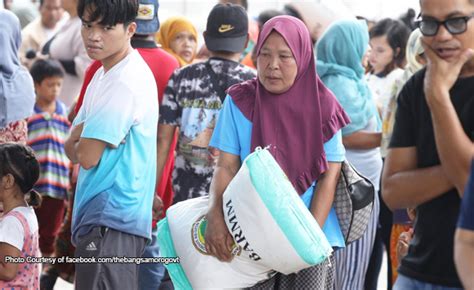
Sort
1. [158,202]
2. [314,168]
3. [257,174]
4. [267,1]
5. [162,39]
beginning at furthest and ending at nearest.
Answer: [267,1], [162,39], [158,202], [314,168], [257,174]

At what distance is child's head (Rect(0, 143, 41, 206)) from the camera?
5.50 meters

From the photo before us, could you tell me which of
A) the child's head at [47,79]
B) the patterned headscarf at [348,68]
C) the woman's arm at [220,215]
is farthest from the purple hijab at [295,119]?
the child's head at [47,79]

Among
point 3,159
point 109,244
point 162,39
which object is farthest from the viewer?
point 162,39

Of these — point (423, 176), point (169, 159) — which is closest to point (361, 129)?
point (169, 159)

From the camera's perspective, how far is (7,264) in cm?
521

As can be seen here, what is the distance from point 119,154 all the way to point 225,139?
1.91 ft

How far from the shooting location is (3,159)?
18.2 ft

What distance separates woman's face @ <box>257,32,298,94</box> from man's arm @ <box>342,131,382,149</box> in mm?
1897

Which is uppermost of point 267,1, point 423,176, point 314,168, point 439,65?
point 439,65

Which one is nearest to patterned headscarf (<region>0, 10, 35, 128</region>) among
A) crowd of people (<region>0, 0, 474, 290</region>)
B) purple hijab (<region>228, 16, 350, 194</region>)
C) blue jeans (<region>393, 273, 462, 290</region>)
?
crowd of people (<region>0, 0, 474, 290</region>)

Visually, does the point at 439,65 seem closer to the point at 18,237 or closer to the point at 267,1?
the point at 18,237

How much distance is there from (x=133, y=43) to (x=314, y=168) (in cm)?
233

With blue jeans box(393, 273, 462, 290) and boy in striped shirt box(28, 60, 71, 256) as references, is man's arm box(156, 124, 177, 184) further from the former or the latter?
blue jeans box(393, 273, 462, 290)

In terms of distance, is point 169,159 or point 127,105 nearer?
point 127,105
